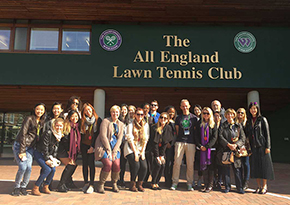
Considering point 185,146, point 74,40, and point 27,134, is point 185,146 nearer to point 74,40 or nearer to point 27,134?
point 27,134

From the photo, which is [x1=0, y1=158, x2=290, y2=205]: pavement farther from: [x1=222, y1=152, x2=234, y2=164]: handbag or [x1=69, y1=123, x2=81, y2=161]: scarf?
[x1=69, y1=123, x2=81, y2=161]: scarf

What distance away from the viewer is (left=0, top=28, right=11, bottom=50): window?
9531 millimetres

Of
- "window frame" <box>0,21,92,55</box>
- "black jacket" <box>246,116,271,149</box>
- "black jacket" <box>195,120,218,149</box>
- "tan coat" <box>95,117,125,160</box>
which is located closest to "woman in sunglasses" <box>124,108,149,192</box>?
"tan coat" <box>95,117,125,160</box>

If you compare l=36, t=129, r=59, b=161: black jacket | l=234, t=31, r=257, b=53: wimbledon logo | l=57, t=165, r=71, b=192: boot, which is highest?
l=234, t=31, r=257, b=53: wimbledon logo

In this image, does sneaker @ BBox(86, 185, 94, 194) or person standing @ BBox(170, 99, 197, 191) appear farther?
person standing @ BBox(170, 99, 197, 191)

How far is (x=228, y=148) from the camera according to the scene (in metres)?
5.29

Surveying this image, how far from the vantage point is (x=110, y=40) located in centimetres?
970

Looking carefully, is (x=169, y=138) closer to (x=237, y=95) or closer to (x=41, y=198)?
(x=41, y=198)

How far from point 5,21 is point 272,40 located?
36.2 ft

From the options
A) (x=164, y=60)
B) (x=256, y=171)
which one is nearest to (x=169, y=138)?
(x=256, y=171)

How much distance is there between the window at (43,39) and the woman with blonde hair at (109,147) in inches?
237

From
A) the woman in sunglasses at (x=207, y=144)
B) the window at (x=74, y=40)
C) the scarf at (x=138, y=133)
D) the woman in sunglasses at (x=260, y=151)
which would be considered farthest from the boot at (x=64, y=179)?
the window at (x=74, y=40)

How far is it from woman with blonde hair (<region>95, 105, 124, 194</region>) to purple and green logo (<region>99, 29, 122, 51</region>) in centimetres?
525

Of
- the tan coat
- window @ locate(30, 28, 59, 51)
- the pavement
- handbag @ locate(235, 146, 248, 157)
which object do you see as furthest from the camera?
window @ locate(30, 28, 59, 51)
